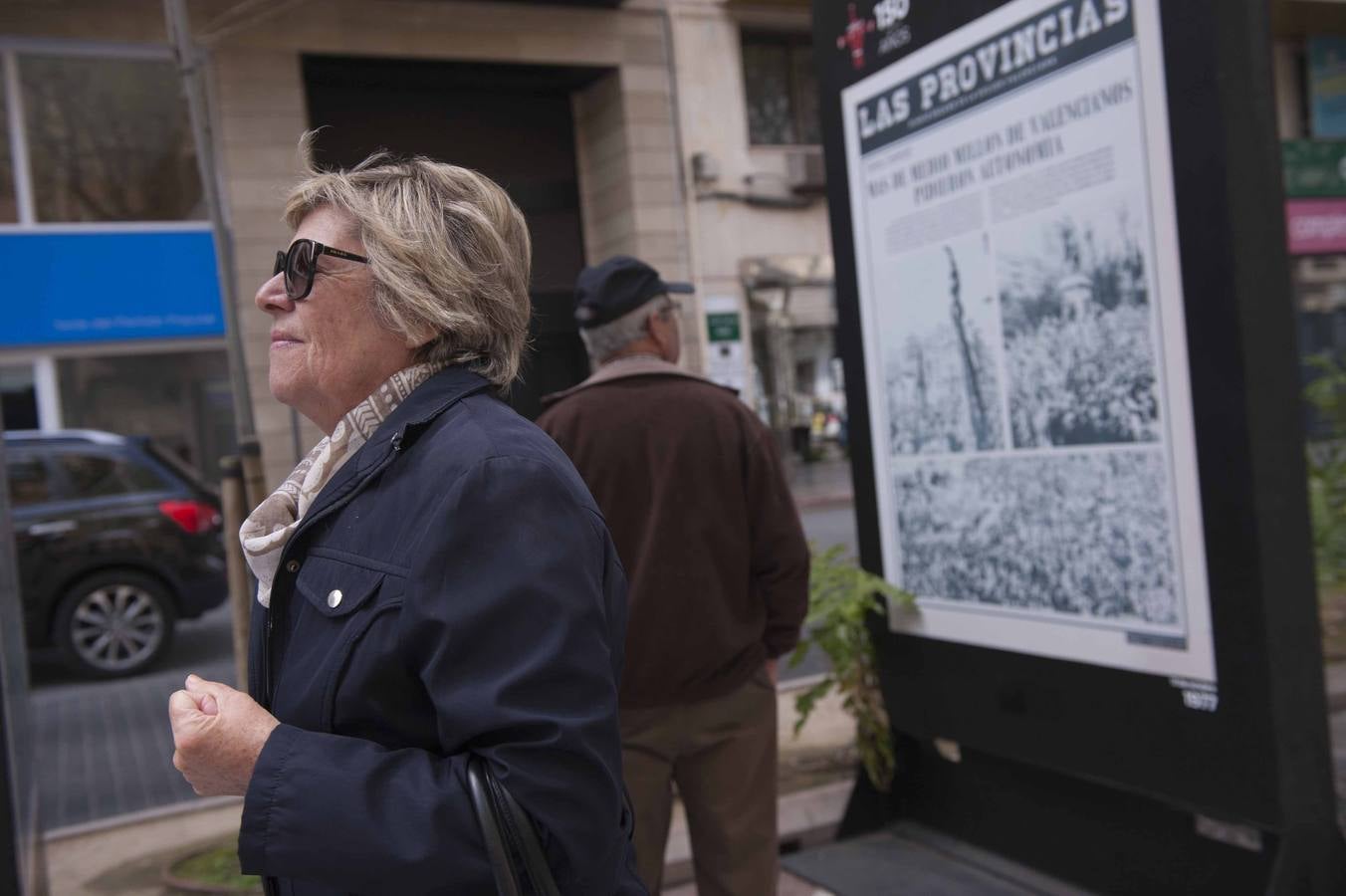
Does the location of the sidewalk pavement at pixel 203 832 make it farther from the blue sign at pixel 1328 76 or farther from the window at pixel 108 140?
the blue sign at pixel 1328 76

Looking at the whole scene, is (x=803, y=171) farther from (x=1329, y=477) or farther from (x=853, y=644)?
(x=853, y=644)

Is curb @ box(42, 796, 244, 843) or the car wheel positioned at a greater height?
the car wheel

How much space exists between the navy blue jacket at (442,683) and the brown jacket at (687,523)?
1604 mm

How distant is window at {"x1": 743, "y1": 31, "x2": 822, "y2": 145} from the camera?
43.1ft

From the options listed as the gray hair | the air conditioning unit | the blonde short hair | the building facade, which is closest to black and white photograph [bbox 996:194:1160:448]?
→ the gray hair

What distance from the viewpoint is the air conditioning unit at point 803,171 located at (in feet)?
43.4

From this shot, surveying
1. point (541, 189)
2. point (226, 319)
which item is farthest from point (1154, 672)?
point (541, 189)

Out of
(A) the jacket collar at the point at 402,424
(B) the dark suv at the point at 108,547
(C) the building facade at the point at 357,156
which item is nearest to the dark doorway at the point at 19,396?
(C) the building facade at the point at 357,156

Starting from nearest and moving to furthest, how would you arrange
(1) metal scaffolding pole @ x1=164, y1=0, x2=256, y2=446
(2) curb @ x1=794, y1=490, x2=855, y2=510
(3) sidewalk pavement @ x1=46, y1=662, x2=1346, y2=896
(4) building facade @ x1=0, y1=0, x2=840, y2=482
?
(1) metal scaffolding pole @ x1=164, y1=0, x2=256, y2=446 < (3) sidewalk pavement @ x1=46, y1=662, x2=1346, y2=896 < (4) building facade @ x1=0, y1=0, x2=840, y2=482 < (2) curb @ x1=794, y1=490, x2=855, y2=510

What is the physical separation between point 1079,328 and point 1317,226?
13.5 m

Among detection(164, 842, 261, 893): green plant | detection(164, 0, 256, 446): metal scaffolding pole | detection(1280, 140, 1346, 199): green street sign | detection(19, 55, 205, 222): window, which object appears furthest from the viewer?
detection(1280, 140, 1346, 199): green street sign

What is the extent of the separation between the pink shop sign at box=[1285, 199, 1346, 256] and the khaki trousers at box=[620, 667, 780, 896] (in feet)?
44.7

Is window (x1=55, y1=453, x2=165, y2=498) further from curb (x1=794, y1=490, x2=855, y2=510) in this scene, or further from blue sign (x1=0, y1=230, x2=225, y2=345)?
curb (x1=794, y1=490, x2=855, y2=510)

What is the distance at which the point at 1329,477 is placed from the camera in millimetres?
6062
